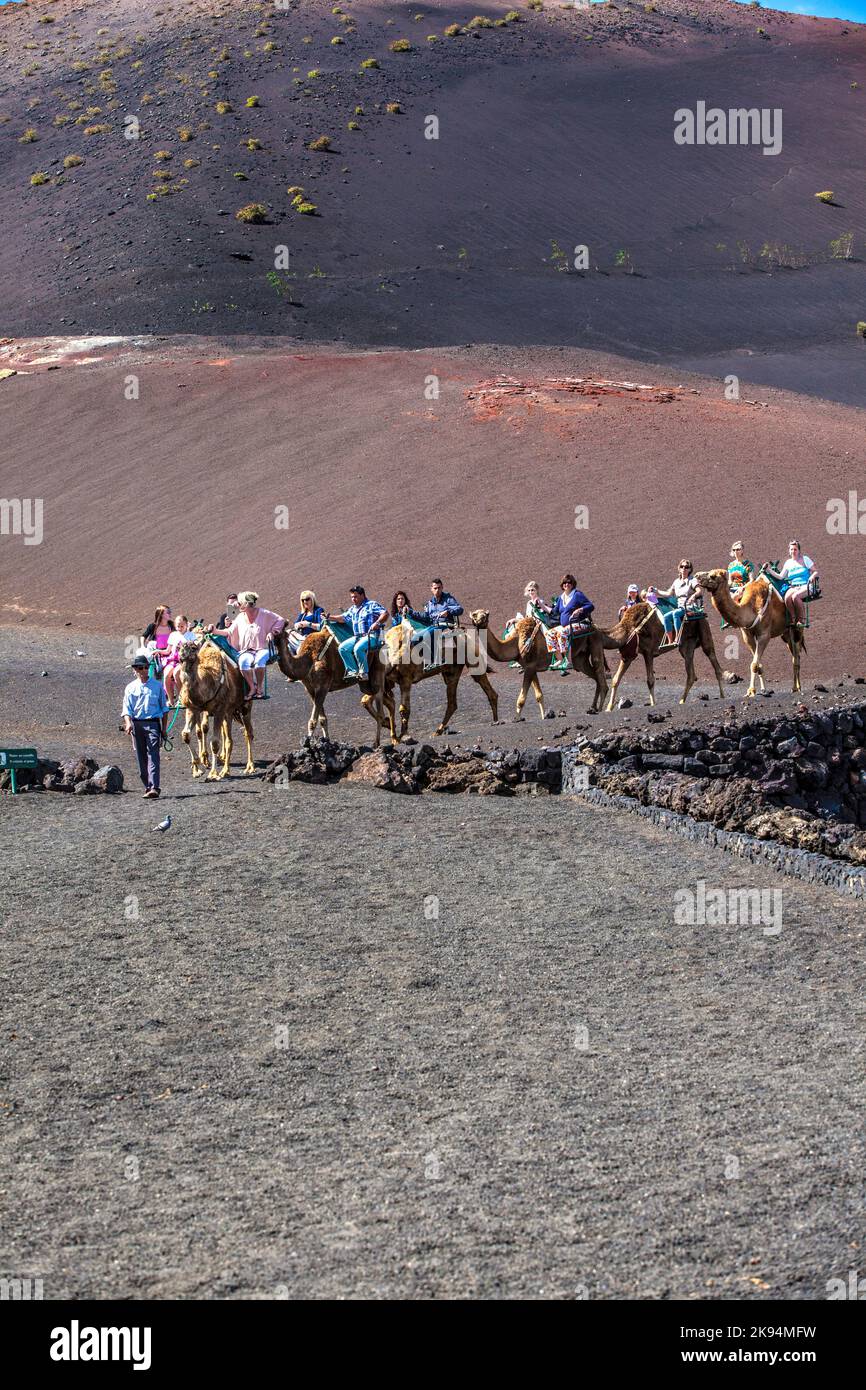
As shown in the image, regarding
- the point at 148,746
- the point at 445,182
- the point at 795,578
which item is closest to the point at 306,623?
the point at 148,746

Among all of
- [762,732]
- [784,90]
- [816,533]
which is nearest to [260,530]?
[816,533]

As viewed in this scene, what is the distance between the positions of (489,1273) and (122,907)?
6726mm

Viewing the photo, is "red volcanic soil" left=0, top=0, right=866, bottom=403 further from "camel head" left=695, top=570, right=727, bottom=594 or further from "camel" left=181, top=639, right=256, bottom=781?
"camel" left=181, top=639, right=256, bottom=781

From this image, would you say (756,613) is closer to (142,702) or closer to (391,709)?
(391,709)

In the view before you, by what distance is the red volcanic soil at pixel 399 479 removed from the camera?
37.8 metres

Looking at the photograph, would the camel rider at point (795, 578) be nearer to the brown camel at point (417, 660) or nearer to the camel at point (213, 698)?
the brown camel at point (417, 660)

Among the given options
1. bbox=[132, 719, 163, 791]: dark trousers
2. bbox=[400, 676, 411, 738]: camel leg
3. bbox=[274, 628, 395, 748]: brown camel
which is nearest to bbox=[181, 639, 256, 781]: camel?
bbox=[132, 719, 163, 791]: dark trousers

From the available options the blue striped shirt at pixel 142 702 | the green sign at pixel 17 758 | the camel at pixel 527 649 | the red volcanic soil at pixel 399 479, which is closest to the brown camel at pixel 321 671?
the camel at pixel 527 649

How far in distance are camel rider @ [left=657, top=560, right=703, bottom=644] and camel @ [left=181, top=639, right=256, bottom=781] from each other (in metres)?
7.29

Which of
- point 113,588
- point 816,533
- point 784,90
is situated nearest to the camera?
point 816,533

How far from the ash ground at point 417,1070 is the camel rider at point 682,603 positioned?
340 inches

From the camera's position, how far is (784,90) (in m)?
92.3

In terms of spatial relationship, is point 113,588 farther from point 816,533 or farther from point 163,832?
point 163,832

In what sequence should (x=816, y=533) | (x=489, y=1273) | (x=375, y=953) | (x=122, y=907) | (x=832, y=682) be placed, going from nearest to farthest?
(x=489, y=1273) → (x=375, y=953) → (x=122, y=907) → (x=832, y=682) → (x=816, y=533)
